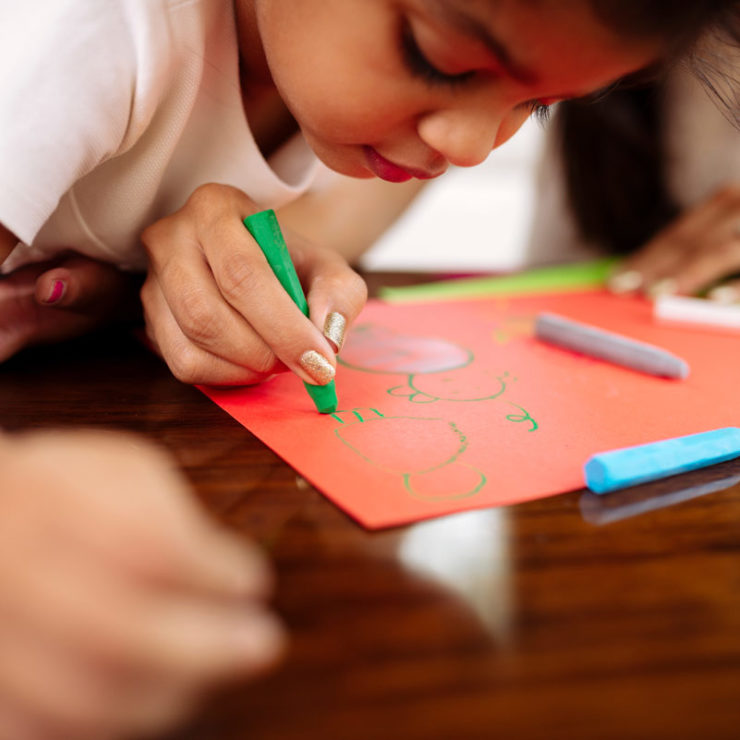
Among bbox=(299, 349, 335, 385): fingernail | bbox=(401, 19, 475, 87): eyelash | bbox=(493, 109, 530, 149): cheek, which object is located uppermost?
bbox=(401, 19, 475, 87): eyelash

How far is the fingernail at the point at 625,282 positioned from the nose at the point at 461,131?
398 millimetres

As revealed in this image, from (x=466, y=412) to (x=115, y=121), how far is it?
256 mm

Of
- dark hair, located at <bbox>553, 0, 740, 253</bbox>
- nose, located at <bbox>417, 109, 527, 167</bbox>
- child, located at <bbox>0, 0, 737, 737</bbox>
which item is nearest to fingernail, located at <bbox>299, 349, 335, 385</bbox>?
child, located at <bbox>0, 0, 737, 737</bbox>

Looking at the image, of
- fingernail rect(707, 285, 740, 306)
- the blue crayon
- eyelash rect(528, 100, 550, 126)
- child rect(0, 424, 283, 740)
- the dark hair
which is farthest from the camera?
the dark hair

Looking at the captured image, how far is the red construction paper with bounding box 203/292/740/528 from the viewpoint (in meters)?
0.28

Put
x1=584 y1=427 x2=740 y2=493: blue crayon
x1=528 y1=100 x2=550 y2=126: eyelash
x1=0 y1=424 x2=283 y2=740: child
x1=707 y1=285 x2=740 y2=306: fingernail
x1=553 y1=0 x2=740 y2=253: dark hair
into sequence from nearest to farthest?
x1=0 y1=424 x2=283 y2=740: child → x1=584 y1=427 x2=740 y2=493: blue crayon → x1=528 y1=100 x2=550 y2=126: eyelash → x1=707 y1=285 x2=740 y2=306: fingernail → x1=553 y1=0 x2=740 y2=253: dark hair

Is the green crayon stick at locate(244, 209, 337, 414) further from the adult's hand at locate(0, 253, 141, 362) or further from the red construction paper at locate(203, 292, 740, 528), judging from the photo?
the adult's hand at locate(0, 253, 141, 362)

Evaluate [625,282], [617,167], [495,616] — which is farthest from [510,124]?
[617,167]

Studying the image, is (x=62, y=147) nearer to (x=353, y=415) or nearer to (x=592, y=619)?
(x=353, y=415)

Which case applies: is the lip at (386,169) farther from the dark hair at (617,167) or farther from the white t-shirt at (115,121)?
the dark hair at (617,167)

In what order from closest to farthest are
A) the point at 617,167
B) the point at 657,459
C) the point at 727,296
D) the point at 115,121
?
1. the point at 657,459
2. the point at 115,121
3. the point at 727,296
4. the point at 617,167

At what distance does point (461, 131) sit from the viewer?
1.14ft

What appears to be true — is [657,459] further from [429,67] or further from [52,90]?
[52,90]

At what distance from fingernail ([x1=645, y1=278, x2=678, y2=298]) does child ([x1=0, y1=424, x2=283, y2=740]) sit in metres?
0.62
